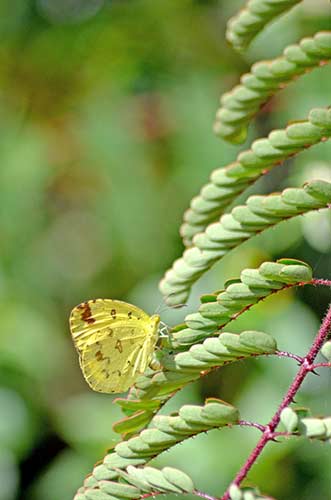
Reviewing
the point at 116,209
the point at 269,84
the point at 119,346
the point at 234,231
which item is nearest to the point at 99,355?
the point at 119,346

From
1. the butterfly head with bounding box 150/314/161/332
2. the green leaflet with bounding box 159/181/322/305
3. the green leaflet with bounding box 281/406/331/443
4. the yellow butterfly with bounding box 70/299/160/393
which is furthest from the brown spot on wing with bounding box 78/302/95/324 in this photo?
the green leaflet with bounding box 281/406/331/443

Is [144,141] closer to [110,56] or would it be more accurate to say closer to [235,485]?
[110,56]

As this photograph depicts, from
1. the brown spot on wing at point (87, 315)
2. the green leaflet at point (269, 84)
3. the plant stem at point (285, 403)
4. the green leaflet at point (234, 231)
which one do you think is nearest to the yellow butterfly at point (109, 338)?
the brown spot on wing at point (87, 315)

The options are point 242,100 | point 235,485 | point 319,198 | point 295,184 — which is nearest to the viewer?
point 235,485

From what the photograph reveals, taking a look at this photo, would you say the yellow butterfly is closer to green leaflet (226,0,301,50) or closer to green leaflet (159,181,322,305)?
green leaflet (159,181,322,305)

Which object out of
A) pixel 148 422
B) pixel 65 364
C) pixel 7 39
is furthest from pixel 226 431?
pixel 7 39
